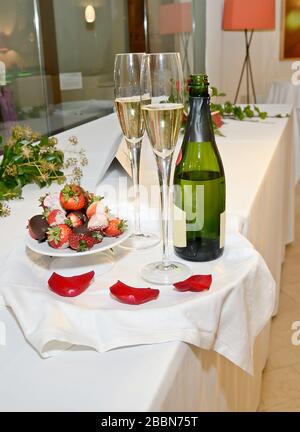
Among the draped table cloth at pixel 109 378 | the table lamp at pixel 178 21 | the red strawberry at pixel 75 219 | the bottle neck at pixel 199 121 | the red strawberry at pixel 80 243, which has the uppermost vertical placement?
the table lamp at pixel 178 21

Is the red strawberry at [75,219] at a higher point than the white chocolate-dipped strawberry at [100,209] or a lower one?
lower

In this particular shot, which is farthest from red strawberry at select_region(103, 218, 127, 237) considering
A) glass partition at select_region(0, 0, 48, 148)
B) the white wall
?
the white wall

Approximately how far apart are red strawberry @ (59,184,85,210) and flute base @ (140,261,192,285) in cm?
12

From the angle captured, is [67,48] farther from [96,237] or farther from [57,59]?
[96,237]

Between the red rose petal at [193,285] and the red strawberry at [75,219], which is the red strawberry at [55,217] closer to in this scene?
the red strawberry at [75,219]

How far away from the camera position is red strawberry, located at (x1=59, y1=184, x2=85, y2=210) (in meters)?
0.64

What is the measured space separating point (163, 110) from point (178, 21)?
4273mm

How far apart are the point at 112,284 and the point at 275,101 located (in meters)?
4.55

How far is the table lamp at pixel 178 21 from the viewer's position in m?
4.37

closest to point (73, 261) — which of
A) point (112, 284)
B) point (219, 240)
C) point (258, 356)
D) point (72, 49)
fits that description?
point (112, 284)

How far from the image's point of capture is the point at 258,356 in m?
1.25

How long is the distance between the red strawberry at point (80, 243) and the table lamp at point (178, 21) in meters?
4.04

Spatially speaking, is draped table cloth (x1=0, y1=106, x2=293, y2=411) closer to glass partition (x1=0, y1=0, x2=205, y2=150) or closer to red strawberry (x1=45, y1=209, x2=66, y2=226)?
red strawberry (x1=45, y1=209, x2=66, y2=226)

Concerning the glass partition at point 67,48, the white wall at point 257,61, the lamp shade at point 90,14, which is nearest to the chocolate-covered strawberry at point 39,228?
the glass partition at point 67,48
